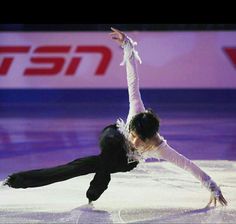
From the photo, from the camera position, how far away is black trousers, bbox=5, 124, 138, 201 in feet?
12.4

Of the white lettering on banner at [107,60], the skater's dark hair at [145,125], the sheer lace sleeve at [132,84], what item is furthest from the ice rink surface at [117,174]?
the white lettering on banner at [107,60]

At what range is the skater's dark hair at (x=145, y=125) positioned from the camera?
11.6ft

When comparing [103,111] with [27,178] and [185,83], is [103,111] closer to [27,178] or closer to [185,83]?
[185,83]

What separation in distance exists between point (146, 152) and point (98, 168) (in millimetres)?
348

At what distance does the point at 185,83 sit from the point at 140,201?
5.86m

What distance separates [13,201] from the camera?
402 cm

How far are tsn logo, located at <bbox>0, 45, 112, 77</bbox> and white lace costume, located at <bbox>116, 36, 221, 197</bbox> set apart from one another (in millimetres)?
5945

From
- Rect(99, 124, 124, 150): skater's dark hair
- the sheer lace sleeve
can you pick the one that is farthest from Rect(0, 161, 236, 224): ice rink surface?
the sheer lace sleeve

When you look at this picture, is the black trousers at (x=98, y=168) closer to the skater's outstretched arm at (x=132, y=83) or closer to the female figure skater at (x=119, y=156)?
the female figure skater at (x=119, y=156)

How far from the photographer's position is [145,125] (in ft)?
11.6

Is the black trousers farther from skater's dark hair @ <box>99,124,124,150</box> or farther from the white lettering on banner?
the white lettering on banner

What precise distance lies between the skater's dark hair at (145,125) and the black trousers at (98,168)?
0.82ft

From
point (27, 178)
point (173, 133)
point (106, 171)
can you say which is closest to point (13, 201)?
point (27, 178)

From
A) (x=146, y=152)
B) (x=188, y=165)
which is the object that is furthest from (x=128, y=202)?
(x=188, y=165)
